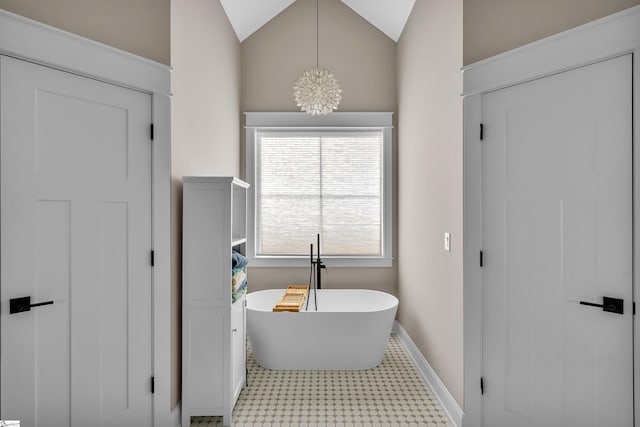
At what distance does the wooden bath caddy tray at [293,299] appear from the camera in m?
2.81

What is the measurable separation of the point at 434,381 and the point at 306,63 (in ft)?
10.6

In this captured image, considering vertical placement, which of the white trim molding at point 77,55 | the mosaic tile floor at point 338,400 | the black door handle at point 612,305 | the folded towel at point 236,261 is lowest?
the mosaic tile floor at point 338,400

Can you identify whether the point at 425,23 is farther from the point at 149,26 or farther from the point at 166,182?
the point at 166,182

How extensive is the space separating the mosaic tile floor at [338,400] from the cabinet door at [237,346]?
15 cm

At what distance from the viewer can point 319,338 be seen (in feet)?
9.22

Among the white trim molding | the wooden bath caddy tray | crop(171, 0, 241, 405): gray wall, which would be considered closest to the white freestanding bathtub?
the wooden bath caddy tray

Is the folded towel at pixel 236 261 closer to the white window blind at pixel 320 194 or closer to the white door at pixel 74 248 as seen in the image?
the white door at pixel 74 248

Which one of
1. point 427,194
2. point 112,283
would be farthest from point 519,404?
point 112,283

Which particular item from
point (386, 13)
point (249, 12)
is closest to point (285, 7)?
point (249, 12)

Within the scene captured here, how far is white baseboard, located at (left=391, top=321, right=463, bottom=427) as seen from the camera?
7.04ft

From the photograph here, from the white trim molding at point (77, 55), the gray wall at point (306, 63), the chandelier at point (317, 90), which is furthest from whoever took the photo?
the gray wall at point (306, 63)

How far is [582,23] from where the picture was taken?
159cm

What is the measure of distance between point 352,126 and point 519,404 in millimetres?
2800

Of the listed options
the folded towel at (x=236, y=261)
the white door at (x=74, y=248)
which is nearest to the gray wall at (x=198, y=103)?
the white door at (x=74, y=248)
